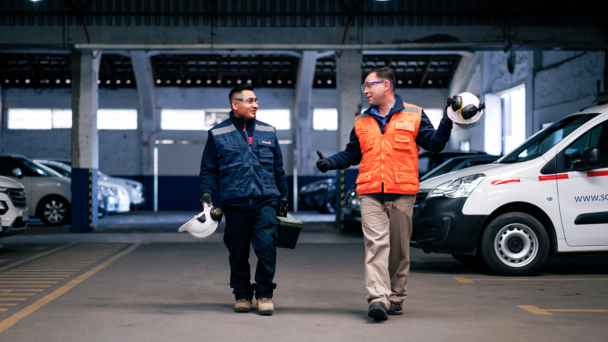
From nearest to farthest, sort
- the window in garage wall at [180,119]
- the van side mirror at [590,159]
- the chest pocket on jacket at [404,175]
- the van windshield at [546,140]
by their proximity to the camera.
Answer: the chest pocket on jacket at [404,175] < the van side mirror at [590,159] < the van windshield at [546,140] < the window in garage wall at [180,119]

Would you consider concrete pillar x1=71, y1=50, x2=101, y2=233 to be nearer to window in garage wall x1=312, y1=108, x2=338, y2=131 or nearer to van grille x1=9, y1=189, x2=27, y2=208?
van grille x1=9, y1=189, x2=27, y2=208

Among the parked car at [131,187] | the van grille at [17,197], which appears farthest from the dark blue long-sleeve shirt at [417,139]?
the parked car at [131,187]

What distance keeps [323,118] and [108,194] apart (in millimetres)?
11310

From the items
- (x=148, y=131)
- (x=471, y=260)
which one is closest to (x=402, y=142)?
(x=471, y=260)

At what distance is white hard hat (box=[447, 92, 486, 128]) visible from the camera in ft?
13.9

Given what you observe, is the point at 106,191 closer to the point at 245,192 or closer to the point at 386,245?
the point at 245,192

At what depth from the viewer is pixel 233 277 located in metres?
4.92

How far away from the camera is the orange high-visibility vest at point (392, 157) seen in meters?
4.59

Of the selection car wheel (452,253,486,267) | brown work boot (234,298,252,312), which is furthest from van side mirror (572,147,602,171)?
brown work boot (234,298,252,312)

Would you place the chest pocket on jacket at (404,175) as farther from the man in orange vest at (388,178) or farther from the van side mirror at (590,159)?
the van side mirror at (590,159)

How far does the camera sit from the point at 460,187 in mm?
6867

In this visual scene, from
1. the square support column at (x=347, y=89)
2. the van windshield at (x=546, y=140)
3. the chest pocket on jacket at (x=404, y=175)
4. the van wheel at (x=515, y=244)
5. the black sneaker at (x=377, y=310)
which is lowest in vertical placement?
the black sneaker at (x=377, y=310)

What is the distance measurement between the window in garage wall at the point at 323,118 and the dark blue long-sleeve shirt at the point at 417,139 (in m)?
20.9

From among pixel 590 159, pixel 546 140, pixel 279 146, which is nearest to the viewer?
pixel 279 146
